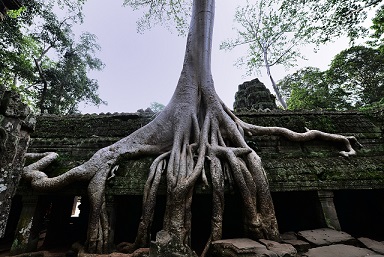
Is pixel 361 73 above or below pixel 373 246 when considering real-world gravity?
above

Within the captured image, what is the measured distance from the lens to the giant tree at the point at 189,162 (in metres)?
2.50

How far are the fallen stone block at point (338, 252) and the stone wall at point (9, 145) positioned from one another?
2792 mm

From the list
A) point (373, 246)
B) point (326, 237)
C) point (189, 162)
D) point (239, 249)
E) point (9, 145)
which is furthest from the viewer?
point (189, 162)

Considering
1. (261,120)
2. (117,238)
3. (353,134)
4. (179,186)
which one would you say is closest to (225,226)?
(179,186)

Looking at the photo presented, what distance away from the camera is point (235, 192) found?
2826 mm

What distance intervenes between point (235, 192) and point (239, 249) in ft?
3.04

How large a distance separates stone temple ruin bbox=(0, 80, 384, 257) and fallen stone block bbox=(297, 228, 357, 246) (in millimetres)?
11

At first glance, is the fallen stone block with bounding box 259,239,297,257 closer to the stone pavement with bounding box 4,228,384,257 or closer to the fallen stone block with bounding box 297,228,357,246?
the stone pavement with bounding box 4,228,384,257

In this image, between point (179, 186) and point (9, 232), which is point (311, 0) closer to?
point (179, 186)

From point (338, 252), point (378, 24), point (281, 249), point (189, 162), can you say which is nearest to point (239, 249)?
point (281, 249)

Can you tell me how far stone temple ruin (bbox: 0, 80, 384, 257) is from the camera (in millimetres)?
2201

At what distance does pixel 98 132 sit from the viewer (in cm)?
476

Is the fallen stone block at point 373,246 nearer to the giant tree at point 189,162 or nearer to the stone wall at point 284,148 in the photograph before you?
the stone wall at point 284,148

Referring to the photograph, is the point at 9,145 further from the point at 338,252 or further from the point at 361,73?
the point at 361,73
